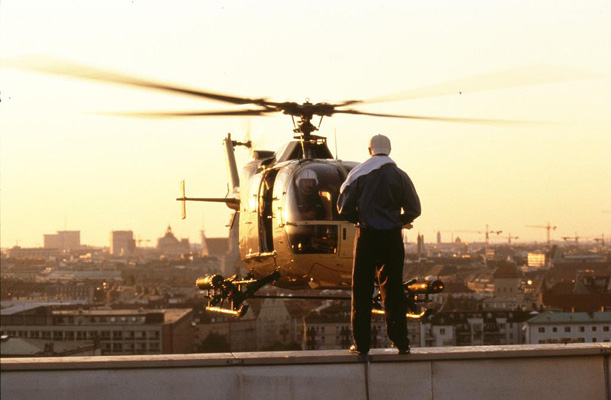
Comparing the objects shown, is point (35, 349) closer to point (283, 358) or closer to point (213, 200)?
point (213, 200)

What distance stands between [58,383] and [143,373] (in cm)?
52

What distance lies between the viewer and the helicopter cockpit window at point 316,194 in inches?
578

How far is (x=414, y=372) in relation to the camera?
809 cm

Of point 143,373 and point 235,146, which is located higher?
point 235,146

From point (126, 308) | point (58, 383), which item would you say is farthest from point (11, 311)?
point (58, 383)

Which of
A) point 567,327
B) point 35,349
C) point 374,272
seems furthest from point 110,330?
point 374,272

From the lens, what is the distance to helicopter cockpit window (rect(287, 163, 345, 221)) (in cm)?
1468

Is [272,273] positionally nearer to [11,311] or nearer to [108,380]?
[108,380]

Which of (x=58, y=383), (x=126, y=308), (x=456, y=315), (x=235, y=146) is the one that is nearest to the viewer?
(x=58, y=383)

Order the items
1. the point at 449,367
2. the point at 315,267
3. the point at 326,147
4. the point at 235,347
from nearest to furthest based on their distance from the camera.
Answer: the point at 449,367, the point at 315,267, the point at 326,147, the point at 235,347

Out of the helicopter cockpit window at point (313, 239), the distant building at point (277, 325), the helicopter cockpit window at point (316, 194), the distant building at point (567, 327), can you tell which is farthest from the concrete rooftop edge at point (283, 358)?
the distant building at point (277, 325)

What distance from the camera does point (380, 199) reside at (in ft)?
29.2

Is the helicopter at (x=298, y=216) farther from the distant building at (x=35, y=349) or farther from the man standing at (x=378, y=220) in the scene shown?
the distant building at (x=35, y=349)

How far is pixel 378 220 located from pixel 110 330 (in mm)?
116980
